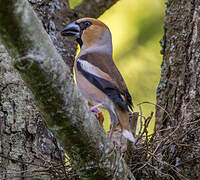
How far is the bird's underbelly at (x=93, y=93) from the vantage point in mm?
3494

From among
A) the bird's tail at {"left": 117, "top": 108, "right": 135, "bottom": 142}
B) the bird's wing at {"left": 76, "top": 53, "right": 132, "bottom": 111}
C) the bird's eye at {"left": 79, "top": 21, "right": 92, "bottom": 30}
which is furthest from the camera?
the bird's eye at {"left": 79, "top": 21, "right": 92, "bottom": 30}

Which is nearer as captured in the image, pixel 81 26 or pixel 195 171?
pixel 195 171

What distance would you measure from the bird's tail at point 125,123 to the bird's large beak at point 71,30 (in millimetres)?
1113

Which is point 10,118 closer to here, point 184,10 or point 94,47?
point 94,47

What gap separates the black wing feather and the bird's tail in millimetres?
57

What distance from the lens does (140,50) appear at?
5242 millimetres

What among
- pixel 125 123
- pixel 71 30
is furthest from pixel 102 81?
pixel 71 30

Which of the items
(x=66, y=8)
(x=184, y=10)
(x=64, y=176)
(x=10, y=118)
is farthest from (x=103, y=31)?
(x=64, y=176)

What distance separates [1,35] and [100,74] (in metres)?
1.63

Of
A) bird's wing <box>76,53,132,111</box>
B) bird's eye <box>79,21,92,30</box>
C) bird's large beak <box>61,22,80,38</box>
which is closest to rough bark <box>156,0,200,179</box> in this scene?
bird's wing <box>76,53,132,111</box>

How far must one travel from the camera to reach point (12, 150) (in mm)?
3309

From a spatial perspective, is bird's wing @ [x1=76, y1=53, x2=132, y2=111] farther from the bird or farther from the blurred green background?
the blurred green background

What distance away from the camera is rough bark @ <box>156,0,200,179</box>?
3512mm

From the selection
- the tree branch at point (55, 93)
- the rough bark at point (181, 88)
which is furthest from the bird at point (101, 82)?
the tree branch at point (55, 93)
